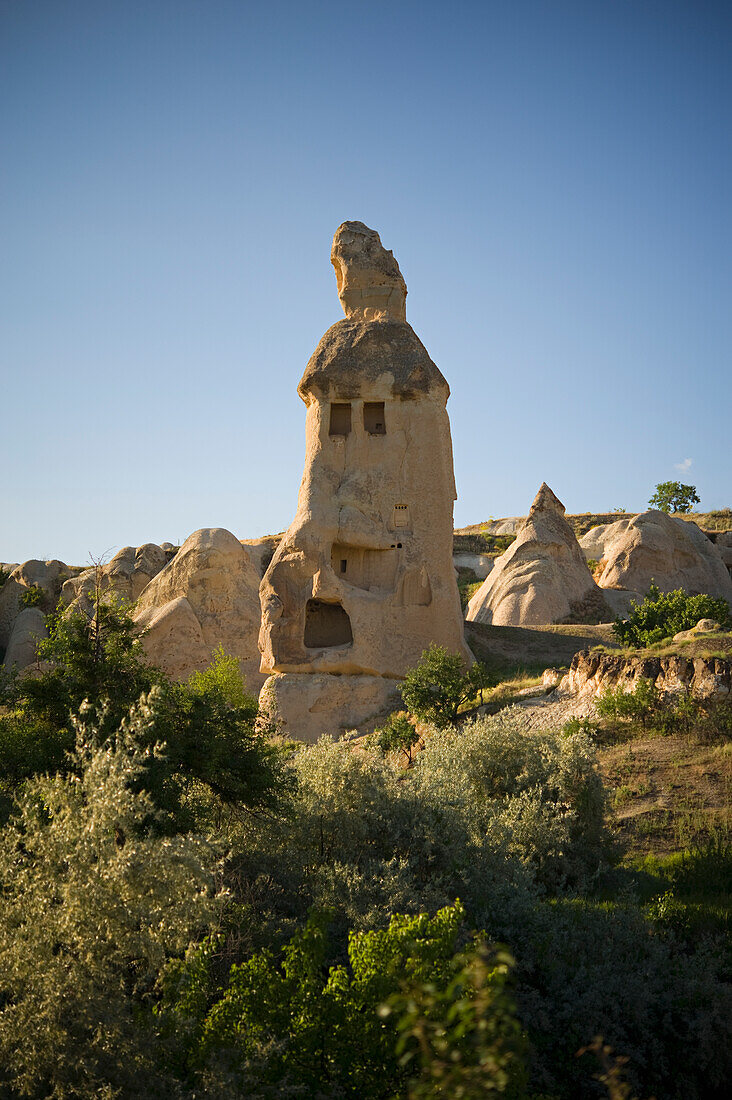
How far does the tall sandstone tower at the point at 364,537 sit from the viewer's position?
1823 centimetres

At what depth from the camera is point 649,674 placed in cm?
1282

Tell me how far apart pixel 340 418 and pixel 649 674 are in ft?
33.9

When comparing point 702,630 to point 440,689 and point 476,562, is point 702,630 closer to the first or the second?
point 440,689

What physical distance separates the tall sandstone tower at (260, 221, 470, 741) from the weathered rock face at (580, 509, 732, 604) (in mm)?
11309

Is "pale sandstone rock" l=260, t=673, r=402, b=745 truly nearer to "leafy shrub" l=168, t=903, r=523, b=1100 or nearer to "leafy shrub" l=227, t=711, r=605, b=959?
"leafy shrub" l=227, t=711, r=605, b=959

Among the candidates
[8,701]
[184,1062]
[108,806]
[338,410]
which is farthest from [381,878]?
[338,410]

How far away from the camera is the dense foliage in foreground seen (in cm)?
491

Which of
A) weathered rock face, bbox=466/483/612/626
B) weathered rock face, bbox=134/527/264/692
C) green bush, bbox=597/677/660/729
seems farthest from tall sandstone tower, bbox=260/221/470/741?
weathered rock face, bbox=466/483/612/626

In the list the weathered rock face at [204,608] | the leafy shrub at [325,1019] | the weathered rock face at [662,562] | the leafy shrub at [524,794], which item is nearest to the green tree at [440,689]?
the leafy shrub at [524,794]

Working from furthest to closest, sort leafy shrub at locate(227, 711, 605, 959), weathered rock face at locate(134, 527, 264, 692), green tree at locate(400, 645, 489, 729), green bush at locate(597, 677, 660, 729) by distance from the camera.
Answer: weathered rock face at locate(134, 527, 264, 692) → green tree at locate(400, 645, 489, 729) → green bush at locate(597, 677, 660, 729) → leafy shrub at locate(227, 711, 605, 959)

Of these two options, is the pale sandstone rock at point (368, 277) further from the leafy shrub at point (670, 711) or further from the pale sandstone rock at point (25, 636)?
the pale sandstone rock at point (25, 636)

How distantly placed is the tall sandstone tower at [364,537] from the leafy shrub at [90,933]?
39.6 ft

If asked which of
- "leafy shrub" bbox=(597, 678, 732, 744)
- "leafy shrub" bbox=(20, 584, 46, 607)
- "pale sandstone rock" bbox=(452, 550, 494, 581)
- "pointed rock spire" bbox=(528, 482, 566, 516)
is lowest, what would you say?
"leafy shrub" bbox=(597, 678, 732, 744)

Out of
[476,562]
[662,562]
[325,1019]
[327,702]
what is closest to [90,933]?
[325,1019]
